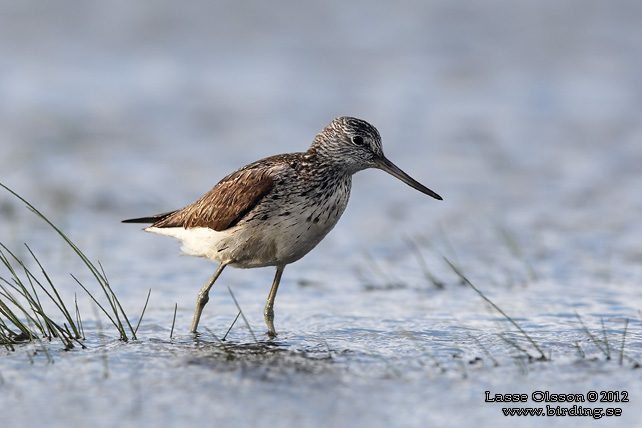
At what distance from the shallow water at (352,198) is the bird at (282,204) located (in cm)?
71

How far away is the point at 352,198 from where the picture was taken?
13094mm

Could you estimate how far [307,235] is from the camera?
7430 millimetres

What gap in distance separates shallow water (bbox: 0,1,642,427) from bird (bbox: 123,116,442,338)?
712mm

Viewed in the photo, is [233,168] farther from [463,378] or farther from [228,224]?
[463,378]

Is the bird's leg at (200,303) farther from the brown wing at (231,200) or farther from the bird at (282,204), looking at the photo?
the brown wing at (231,200)

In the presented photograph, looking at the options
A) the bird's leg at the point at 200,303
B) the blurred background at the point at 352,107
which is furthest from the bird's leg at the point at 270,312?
the blurred background at the point at 352,107

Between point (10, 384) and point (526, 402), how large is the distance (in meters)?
3.32

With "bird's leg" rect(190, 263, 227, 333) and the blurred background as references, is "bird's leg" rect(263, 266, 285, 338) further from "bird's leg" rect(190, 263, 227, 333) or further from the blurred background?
the blurred background

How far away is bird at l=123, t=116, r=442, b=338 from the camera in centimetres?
742

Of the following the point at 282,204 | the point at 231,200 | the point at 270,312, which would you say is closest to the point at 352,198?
the point at 270,312

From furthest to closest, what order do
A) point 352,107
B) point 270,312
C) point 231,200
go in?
point 352,107 < point 270,312 < point 231,200

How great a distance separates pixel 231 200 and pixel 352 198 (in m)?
5.54

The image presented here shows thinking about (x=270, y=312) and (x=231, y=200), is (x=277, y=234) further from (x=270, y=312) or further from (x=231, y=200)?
(x=270, y=312)

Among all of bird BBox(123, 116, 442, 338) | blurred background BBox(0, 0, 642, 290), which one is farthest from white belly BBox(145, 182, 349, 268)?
blurred background BBox(0, 0, 642, 290)
